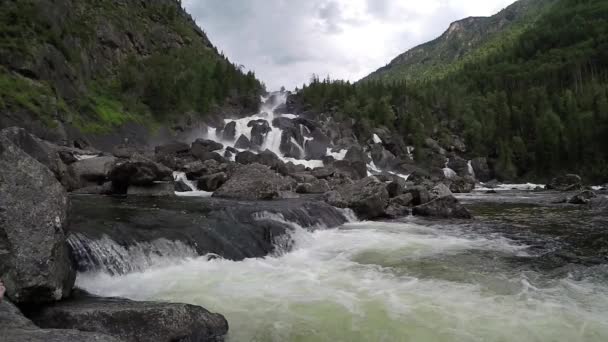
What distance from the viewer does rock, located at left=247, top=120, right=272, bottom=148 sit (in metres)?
63.9

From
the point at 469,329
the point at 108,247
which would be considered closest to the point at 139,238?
the point at 108,247

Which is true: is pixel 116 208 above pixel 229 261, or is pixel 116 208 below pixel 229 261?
above

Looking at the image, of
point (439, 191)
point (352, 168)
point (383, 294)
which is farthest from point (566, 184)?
point (383, 294)

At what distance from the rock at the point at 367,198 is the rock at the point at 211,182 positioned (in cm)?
1040

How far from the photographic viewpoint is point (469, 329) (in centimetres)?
706

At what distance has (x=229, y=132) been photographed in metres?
67.5

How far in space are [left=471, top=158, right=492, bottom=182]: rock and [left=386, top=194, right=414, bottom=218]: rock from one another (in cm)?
5267

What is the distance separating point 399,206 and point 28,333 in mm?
21178

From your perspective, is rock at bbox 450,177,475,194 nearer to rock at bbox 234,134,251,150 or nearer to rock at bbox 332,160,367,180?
rock at bbox 332,160,367,180

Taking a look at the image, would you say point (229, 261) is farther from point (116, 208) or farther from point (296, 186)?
point (296, 186)

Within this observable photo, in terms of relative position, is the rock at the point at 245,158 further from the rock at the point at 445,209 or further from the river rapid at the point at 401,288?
the river rapid at the point at 401,288

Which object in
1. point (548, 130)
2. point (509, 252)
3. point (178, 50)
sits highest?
point (178, 50)

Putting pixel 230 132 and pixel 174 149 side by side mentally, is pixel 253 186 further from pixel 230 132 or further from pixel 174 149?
pixel 230 132

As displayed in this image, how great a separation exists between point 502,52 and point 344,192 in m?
157
